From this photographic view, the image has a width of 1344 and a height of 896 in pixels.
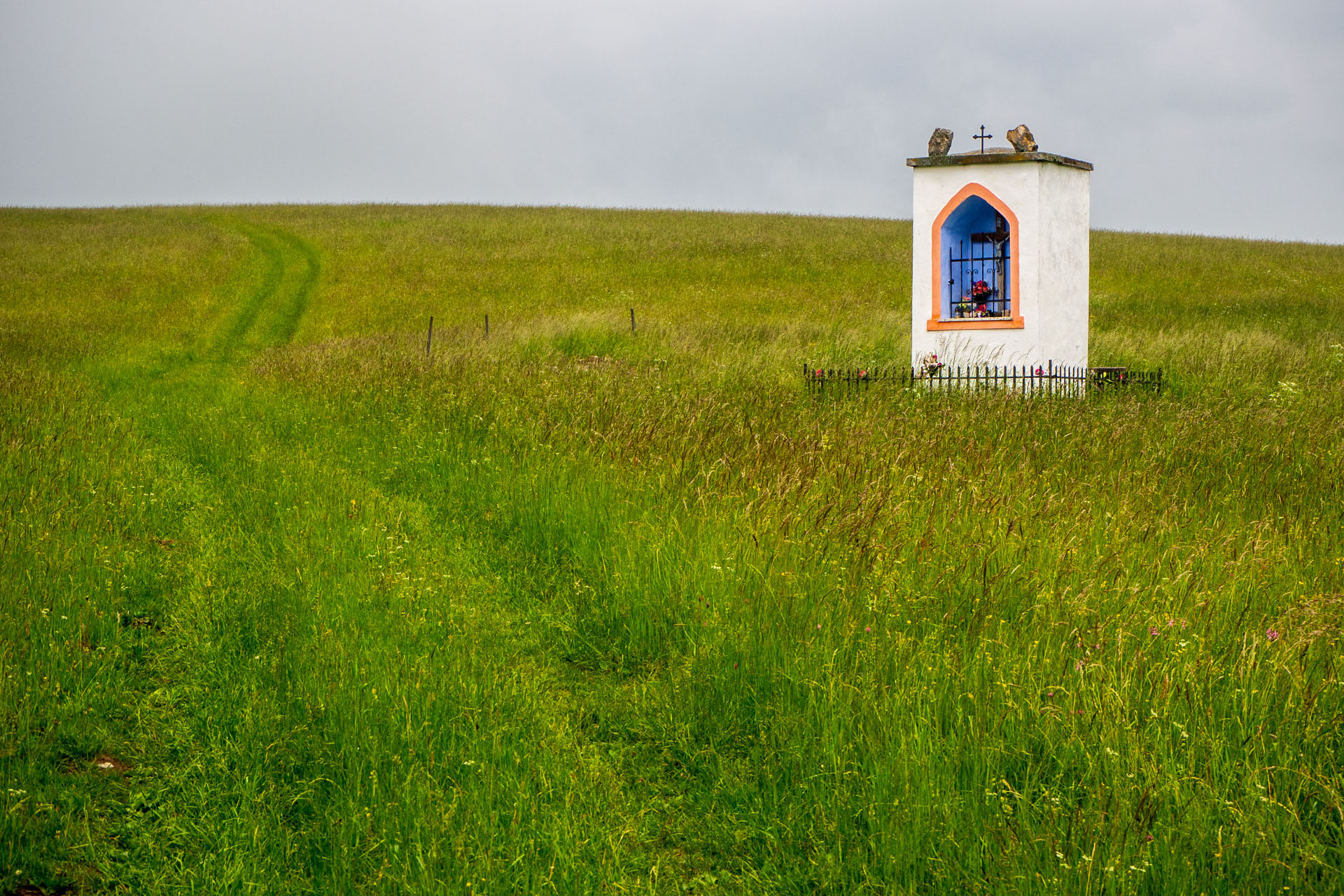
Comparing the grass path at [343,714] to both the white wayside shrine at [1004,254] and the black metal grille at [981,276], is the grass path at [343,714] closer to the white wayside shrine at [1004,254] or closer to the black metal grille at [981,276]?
the white wayside shrine at [1004,254]

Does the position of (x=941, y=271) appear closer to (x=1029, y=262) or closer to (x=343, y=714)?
(x=1029, y=262)

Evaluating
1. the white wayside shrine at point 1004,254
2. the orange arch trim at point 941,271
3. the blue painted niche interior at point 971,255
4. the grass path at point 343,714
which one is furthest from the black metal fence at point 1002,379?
the grass path at point 343,714

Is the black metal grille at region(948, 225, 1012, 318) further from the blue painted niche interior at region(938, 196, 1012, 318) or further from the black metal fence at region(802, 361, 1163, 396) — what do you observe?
the black metal fence at region(802, 361, 1163, 396)

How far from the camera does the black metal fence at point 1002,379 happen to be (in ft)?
40.6

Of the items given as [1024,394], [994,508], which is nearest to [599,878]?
[994,508]

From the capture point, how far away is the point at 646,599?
508 cm

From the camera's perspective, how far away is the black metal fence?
12.4 meters

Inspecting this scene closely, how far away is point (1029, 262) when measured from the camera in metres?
13.5

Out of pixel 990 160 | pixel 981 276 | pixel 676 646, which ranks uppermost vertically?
pixel 990 160

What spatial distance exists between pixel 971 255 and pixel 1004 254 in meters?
0.56

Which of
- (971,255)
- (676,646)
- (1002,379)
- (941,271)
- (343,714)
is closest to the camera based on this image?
(343,714)

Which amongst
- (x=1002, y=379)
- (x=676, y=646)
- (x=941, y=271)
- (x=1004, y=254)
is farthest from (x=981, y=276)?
(x=676, y=646)

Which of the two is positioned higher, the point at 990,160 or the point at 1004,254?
the point at 990,160

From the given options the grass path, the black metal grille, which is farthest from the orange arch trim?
the grass path
